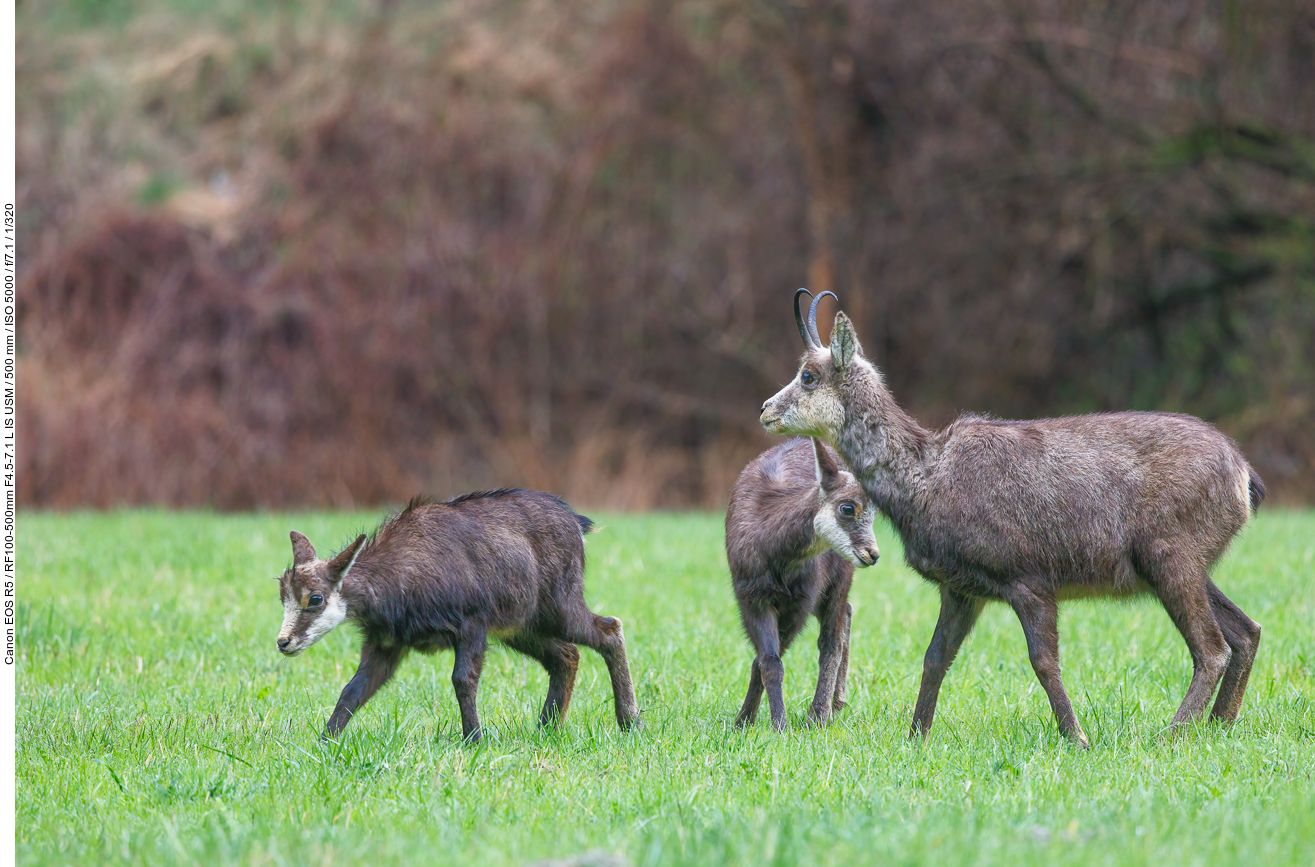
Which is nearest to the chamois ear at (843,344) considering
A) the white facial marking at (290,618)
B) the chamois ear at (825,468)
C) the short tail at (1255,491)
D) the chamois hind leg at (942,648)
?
the chamois ear at (825,468)

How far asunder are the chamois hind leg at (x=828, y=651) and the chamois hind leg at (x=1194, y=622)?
1467mm

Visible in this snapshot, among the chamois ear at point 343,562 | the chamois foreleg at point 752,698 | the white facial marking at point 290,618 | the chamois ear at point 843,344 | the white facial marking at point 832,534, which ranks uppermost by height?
the chamois ear at point 843,344

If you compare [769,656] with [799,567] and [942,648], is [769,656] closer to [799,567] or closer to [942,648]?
[799,567]

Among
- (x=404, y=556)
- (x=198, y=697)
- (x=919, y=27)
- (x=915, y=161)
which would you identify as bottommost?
(x=198, y=697)

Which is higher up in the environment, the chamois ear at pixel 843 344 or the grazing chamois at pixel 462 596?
the chamois ear at pixel 843 344

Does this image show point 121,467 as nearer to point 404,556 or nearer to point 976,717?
point 404,556

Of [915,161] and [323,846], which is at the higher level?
[915,161]

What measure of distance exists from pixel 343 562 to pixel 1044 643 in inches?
116

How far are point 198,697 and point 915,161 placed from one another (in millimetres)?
14498

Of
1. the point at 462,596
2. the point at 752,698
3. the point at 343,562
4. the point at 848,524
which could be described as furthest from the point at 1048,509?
the point at 343,562

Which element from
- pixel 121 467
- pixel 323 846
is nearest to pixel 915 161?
pixel 121 467

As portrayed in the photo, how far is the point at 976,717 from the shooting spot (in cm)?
645

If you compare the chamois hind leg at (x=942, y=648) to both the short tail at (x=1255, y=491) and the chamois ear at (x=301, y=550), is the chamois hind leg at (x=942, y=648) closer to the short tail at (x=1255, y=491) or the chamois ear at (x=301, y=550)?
the short tail at (x=1255, y=491)

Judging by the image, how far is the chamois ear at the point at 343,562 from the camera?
20.2ft
